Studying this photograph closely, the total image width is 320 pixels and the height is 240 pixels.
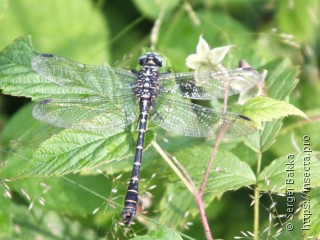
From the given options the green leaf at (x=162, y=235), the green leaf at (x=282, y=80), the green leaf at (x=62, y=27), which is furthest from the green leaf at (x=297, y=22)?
the green leaf at (x=162, y=235)

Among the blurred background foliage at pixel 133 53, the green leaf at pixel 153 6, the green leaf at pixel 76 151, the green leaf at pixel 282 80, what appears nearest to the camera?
the green leaf at pixel 76 151

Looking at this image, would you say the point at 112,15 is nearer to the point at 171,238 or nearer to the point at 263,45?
the point at 263,45

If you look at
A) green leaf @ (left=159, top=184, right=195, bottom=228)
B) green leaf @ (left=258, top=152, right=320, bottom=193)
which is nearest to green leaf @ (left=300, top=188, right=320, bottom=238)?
green leaf @ (left=258, top=152, right=320, bottom=193)

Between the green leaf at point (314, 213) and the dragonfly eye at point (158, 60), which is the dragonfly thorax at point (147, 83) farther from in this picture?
the green leaf at point (314, 213)

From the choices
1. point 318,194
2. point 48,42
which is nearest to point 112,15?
point 48,42

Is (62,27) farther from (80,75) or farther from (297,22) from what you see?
(297,22)

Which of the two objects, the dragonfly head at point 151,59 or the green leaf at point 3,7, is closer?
the green leaf at point 3,7

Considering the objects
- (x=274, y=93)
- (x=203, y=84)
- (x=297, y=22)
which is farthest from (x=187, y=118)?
(x=297, y=22)
